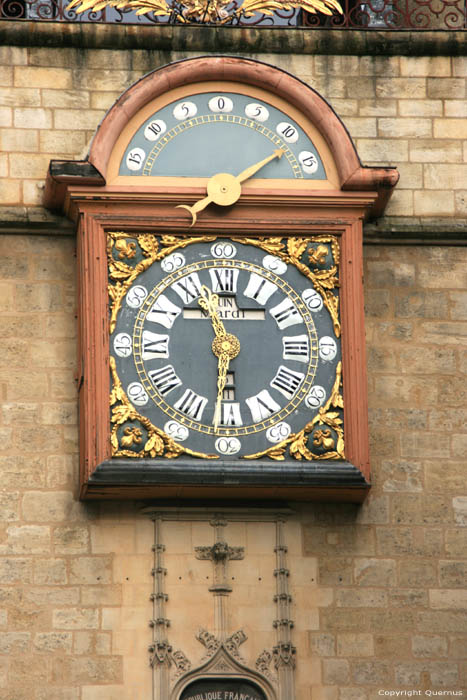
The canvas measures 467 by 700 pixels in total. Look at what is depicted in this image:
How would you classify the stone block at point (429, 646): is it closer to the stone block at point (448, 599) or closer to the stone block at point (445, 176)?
the stone block at point (448, 599)

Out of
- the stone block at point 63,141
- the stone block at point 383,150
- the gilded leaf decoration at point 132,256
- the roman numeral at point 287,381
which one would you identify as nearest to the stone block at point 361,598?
the roman numeral at point 287,381

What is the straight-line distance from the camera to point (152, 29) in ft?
64.7

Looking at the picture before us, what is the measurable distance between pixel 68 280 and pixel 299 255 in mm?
1511

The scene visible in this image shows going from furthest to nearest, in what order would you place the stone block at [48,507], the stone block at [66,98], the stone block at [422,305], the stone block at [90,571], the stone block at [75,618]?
the stone block at [66,98] → the stone block at [422,305] → the stone block at [48,507] → the stone block at [90,571] → the stone block at [75,618]

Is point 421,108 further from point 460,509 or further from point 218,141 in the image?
point 460,509

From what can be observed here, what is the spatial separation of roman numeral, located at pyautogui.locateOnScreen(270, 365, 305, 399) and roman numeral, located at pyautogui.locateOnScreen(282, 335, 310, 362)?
93 millimetres

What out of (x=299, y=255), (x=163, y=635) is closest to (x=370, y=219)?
(x=299, y=255)

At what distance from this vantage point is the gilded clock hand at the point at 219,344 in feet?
62.0

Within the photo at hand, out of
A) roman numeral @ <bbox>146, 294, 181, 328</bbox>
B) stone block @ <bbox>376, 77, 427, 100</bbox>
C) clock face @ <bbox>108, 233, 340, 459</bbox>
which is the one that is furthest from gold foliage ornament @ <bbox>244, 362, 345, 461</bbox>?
stone block @ <bbox>376, 77, 427, 100</bbox>

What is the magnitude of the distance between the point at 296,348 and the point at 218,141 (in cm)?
149

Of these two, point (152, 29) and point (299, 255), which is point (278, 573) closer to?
point (299, 255)

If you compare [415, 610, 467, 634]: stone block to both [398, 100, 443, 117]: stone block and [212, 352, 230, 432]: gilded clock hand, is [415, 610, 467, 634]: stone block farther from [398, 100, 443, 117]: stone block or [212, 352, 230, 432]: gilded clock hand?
[398, 100, 443, 117]: stone block

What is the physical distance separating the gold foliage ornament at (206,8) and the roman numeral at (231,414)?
275cm

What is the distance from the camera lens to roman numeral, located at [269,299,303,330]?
19.1 meters
